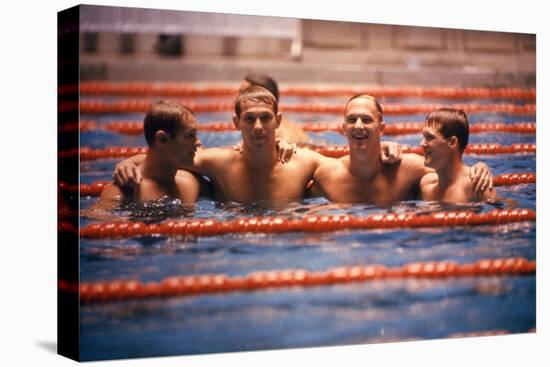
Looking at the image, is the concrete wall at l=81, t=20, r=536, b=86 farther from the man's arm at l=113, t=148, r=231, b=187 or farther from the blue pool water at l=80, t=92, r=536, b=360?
the man's arm at l=113, t=148, r=231, b=187

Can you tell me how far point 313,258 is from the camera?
A: 338 inches

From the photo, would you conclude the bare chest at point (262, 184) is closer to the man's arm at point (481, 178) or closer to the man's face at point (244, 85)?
the man's face at point (244, 85)

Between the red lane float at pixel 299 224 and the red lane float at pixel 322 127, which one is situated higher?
the red lane float at pixel 322 127

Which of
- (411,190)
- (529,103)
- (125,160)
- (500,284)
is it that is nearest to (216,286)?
(125,160)

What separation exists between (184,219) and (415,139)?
6.39ft

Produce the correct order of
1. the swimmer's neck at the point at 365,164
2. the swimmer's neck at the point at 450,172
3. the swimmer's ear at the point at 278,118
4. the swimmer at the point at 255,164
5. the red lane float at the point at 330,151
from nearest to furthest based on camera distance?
1. the red lane float at the point at 330,151
2. the swimmer at the point at 255,164
3. the swimmer's ear at the point at 278,118
4. the swimmer's neck at the point at 365,164
5. the swimmer's neck at the point at 450,172

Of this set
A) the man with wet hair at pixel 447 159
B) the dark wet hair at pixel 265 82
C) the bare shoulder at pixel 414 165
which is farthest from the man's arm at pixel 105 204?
the man with wet hair at pixel 447 159

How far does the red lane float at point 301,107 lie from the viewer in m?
8.02

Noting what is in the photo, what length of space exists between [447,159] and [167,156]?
87.9 inches

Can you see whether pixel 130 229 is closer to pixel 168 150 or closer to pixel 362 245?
pixel 168 150

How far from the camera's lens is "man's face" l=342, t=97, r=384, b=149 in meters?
8.74

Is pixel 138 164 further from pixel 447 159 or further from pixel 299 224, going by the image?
pixel 447 159

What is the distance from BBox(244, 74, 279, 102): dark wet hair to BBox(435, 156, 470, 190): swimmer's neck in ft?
4.73

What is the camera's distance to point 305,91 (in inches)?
339
